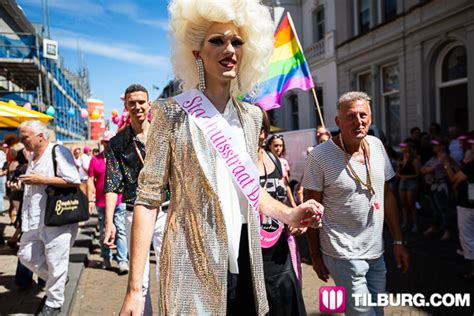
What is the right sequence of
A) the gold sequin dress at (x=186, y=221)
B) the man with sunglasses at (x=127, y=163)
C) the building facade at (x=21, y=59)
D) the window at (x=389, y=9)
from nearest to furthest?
the gold sequin dress at (x=186, y=221)
the man with sunglasses at (x=127, y=163)
the window at (x=389, y=9)
the building facade at (x=21, y=59)

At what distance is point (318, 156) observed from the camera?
2.91 metres

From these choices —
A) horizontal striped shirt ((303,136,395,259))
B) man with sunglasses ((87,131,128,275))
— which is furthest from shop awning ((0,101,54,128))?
horizontal striped shirt ((303,136,395,259))

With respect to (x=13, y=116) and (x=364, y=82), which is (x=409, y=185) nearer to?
(x=13, y=116)

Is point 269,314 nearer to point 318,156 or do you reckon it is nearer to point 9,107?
point 318,156

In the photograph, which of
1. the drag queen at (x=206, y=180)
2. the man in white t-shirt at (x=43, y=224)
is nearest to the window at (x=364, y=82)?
the man in white t-shirt at (x=43, y=224)

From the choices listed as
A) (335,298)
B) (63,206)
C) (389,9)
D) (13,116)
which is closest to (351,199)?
(335,298)

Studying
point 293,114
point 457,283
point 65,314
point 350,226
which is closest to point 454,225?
point 457,283

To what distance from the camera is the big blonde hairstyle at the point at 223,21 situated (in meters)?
1.64

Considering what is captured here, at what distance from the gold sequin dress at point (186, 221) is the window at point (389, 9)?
42.1 feet

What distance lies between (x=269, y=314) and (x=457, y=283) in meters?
3.86

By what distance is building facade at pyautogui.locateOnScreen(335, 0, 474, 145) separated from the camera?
402 inches

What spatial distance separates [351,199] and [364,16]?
533 inches

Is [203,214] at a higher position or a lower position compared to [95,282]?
higher

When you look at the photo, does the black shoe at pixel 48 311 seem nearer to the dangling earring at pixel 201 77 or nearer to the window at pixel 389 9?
the dangling earring at pixel 201 77
